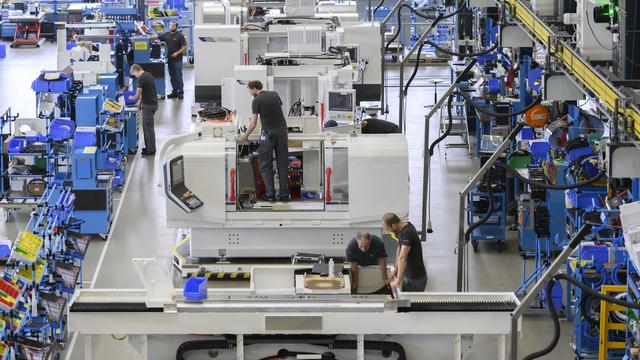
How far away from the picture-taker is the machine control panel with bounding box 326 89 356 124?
52.4 feet

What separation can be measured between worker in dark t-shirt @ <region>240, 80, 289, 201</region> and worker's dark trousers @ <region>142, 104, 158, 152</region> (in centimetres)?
688

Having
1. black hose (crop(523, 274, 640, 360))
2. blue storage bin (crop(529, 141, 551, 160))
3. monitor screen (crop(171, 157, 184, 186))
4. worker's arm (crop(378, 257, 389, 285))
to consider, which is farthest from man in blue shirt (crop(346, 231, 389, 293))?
blue storage bin (crop(529, 141, 551, 160))

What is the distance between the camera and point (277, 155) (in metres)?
15.0

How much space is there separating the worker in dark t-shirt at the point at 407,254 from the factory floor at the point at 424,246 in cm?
119

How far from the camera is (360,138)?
1445cm

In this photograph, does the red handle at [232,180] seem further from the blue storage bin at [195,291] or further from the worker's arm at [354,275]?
the blue storage bin at [195,291]

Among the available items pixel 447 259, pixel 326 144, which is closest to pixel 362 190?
pixel 326 144

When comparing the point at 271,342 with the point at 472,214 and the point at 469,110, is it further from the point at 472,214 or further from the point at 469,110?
the point at 469,110

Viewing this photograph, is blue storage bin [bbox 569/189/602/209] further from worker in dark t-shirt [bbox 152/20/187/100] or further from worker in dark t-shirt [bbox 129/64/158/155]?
worker in dark t-shirt [bbox 152/20/187/100]

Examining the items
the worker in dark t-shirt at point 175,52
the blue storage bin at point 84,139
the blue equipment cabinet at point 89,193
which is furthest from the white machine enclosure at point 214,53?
the worker in dark t-shirt at point 175,52

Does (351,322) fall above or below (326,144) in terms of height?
below

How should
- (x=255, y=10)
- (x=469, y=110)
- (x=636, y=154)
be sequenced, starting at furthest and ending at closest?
(x=255, y=10), (x=469, y=110), (x=636, y=154)

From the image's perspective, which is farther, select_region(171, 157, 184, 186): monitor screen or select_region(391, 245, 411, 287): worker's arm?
select_region(171, 157, 184, 186): monitor screen

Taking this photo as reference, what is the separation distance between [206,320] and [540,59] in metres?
9.80
